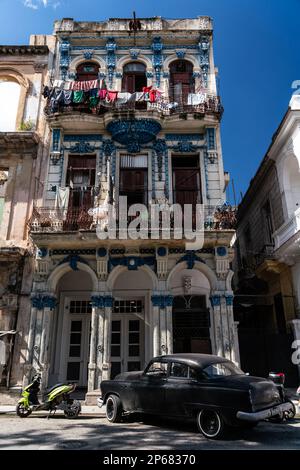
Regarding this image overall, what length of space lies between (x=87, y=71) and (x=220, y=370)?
1466 cm

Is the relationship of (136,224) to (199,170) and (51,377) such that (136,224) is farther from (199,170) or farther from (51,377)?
(51,377)

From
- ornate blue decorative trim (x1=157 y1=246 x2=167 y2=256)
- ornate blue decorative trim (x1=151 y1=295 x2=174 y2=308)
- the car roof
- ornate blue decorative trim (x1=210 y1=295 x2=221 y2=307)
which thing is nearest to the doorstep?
ornate blue decorative trim (x1=151 y1=295 x2=174 y2=308)

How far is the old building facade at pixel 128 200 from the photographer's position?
1238 cm

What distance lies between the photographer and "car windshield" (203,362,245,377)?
703 cm

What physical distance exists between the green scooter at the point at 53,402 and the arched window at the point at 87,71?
516 inches

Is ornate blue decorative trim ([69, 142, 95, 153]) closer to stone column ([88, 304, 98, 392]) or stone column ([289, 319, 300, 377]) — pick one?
stone column ([88, 304, 98, 392])

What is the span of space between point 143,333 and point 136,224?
4488mm

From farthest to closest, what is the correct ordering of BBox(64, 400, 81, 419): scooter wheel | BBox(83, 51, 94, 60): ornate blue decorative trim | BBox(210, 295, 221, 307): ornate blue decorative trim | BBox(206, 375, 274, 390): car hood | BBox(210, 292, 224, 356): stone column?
BBox(83, 51, 94, 60): ornate blue decorative trim < BBox(210, 295, 221, 307): ornate blue decorative trim < BBox(210, 292, 224, 356): stone column < BBox(64, 400, 81, 419): scooter wheel < BBox(206, 375, 274, 390): car hood

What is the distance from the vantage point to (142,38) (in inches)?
660

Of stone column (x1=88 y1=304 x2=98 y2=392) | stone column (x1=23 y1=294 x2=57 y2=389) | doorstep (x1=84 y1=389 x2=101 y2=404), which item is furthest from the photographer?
stone column (x1=23 y1=294 x2=57 y2=389)

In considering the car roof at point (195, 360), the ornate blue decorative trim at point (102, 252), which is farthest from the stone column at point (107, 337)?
the car roof at point (195, 360)

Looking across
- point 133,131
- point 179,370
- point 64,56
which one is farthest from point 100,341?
point 64,56

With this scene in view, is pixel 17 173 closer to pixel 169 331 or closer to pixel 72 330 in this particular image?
pixel 72 330

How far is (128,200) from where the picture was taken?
568 inches
